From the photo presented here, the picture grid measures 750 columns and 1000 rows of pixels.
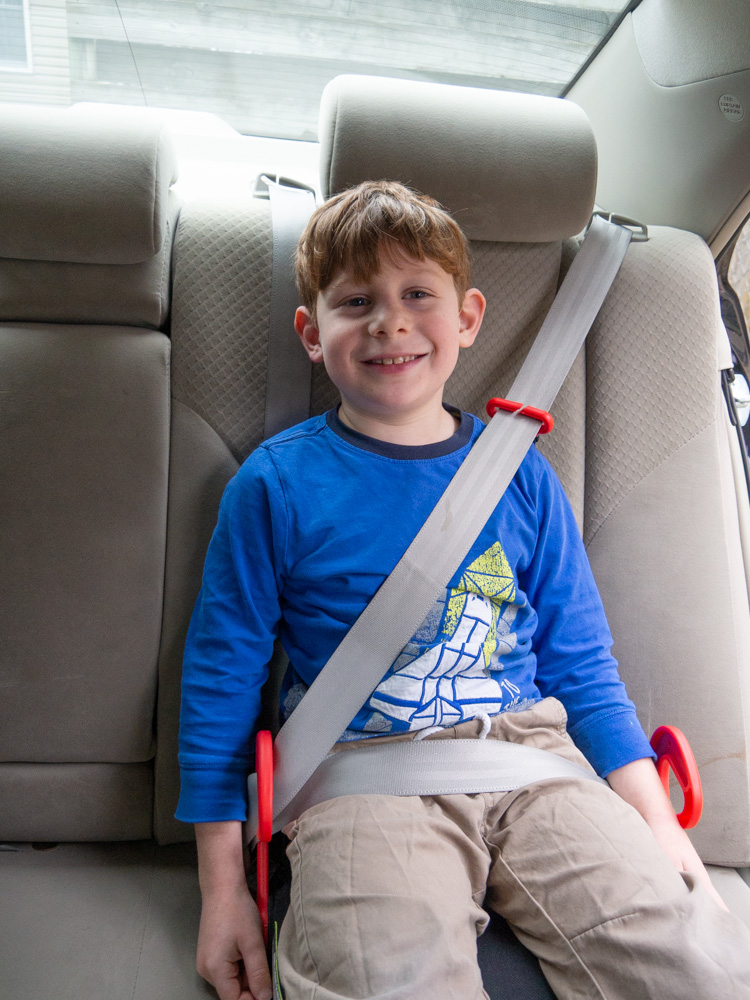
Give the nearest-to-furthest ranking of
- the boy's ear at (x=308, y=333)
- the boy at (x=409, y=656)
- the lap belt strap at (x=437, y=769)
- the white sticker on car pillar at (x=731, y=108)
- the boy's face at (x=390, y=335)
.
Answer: the boy at (x=409, y=656) → the lap belt strap at (x=437, y=769) → the boy's face at (x=390, y=335) → the boy's ear at (x=308, y=333) → the white sticker on car pillar at (x=731, y=108)

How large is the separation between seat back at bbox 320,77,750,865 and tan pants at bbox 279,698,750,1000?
1.05 feet

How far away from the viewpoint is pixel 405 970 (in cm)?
79

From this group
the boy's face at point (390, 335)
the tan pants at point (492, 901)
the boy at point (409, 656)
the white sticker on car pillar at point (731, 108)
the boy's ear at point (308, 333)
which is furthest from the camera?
the white sticker on car pillar at point (731, 108)

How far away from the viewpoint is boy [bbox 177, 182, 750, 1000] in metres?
0.92

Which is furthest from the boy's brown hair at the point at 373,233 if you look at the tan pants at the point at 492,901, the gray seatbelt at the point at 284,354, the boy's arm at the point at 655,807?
the boy's arm at the point at 655,807

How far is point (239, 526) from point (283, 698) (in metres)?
0.28

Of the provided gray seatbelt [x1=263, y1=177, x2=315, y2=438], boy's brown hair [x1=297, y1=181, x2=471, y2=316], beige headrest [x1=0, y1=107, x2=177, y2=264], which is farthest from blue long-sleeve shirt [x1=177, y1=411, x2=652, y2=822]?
beige headrest [x1=0, y1=107, x2=177, y2=264]

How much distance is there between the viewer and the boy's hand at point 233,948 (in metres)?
1.00

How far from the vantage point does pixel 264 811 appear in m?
0.96

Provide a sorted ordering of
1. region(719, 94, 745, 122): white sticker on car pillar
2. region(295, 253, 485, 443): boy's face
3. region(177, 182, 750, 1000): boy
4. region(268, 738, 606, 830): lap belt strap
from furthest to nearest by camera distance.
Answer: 1. region(719, 94, 745, 122): white sticker on car pillar
2. region(295, 253, 485, 443): boy's face
3. region(268, 738, 606, 830): lap belt strap
4. region(177, 182, 750, 1000): boy

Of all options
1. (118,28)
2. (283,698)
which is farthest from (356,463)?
(118,28)

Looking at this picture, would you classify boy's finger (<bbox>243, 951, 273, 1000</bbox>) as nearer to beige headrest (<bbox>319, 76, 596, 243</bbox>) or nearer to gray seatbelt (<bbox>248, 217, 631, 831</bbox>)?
gray seatbelt (<bbox>248, 217, 631, 831</bbox>)

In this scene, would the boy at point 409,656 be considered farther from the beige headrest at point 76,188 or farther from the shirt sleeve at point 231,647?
the beige headrest at point 76,188

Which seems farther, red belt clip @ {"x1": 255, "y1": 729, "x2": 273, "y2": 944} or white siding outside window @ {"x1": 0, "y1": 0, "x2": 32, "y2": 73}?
white siding outside window @ {"x1": 0, "y1": 0, "x2": 32, "y2": 73}
